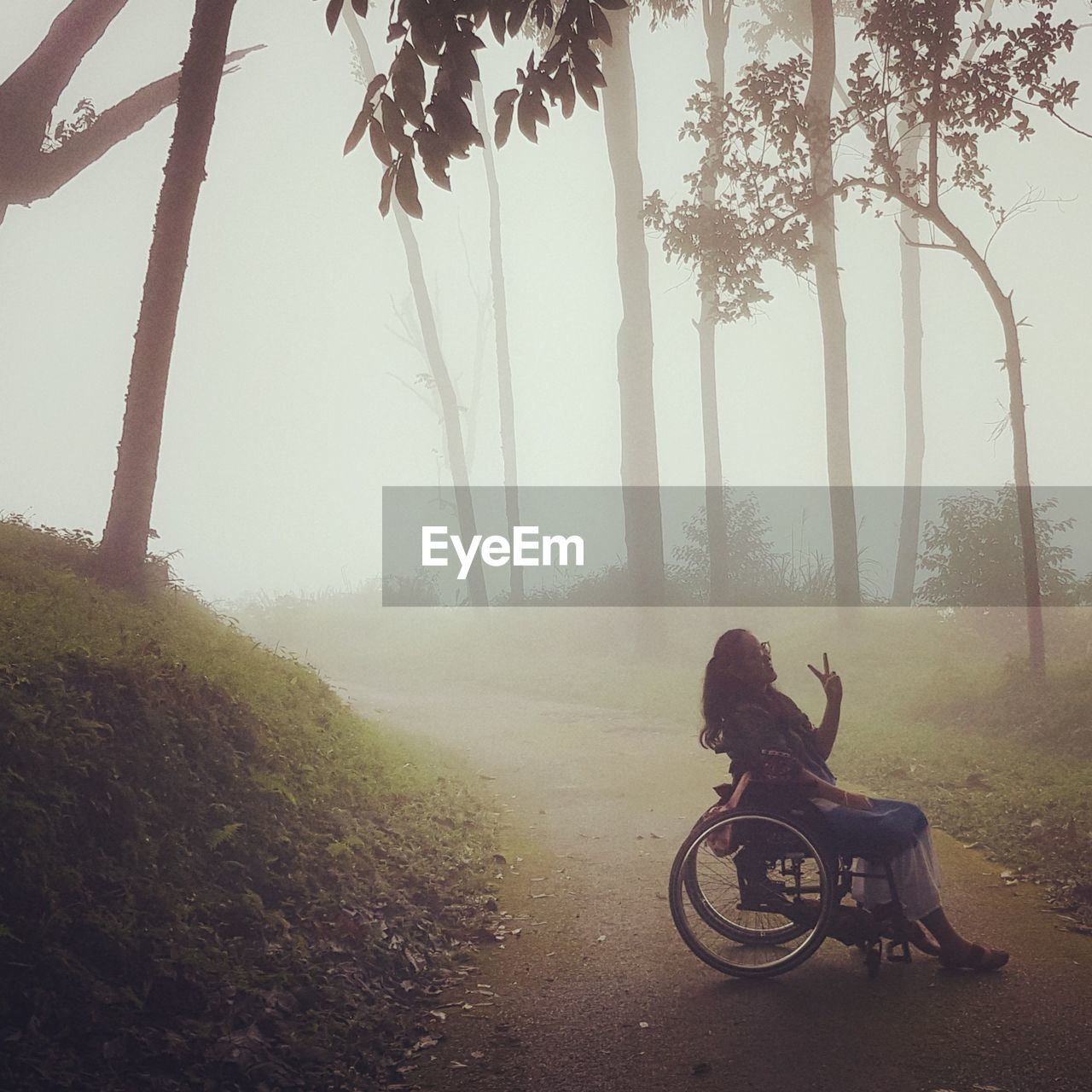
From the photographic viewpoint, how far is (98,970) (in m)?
4.76

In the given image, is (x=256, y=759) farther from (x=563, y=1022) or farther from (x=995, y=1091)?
(x=995, y=1091)

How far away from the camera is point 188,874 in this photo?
225 inches

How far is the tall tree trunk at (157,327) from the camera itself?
10.1 metres

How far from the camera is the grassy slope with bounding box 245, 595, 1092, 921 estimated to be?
8992 mm

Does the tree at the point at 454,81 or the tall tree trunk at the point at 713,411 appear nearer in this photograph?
the tree at the point at 454,81

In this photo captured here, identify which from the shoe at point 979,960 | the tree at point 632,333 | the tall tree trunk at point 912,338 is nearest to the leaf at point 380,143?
the shoe at point 979,960

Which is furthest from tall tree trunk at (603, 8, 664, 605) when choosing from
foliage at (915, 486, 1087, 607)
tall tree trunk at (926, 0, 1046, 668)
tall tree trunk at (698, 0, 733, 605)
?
tall tree trunk at (926, 0, 1046, 668)

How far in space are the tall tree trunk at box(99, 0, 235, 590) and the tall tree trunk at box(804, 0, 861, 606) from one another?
1004 cm

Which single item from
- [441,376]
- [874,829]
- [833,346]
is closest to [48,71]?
[874,829]

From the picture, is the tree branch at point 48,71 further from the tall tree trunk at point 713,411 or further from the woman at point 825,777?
the tall tree trunk at point 713,411

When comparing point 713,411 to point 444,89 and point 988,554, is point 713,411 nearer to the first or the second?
point 988,554

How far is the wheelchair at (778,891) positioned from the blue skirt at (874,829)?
0.20 ft

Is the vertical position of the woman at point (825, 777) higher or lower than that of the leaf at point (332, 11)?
lower
